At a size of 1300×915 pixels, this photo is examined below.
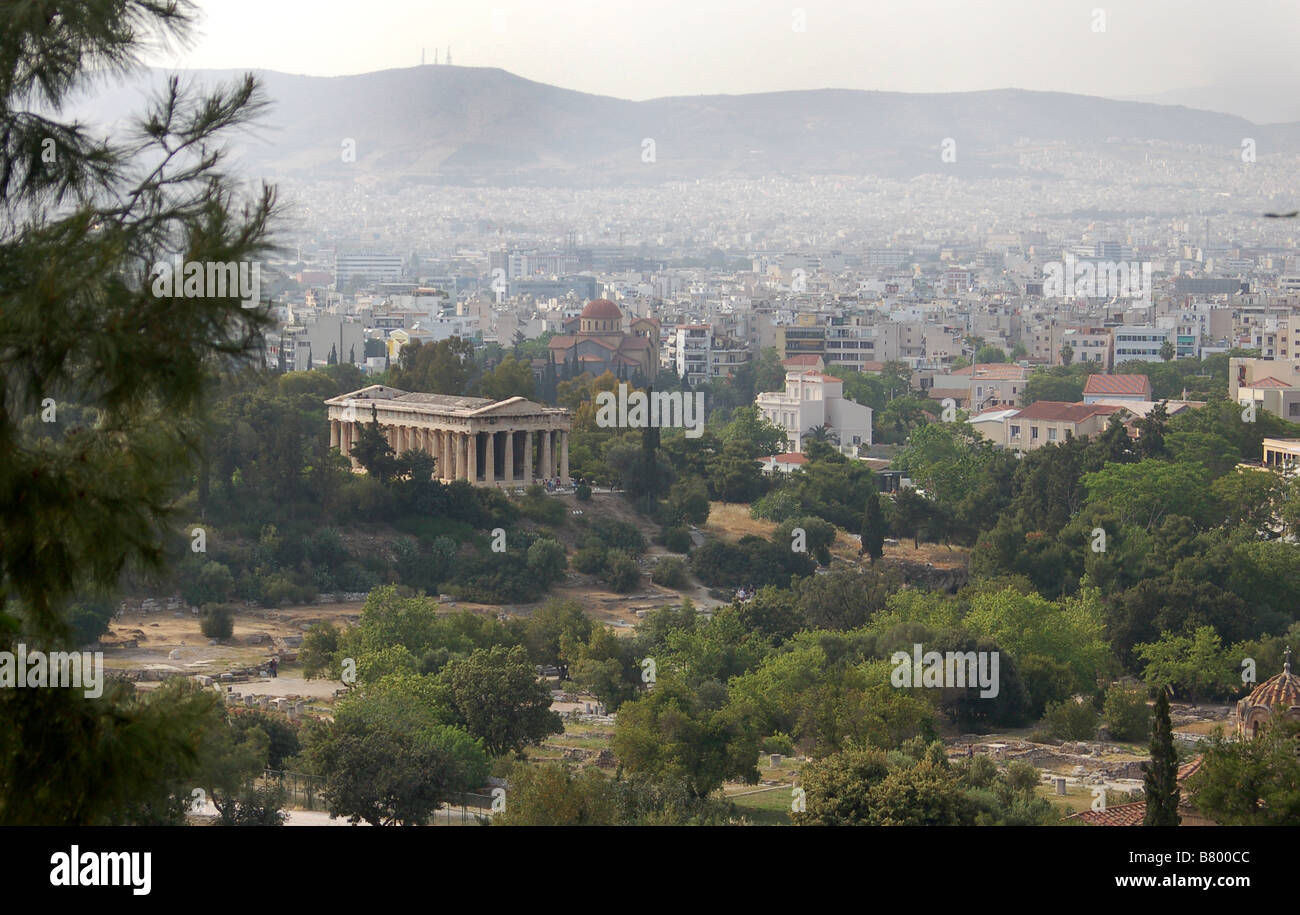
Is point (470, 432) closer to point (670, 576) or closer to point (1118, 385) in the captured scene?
point (670, 576)

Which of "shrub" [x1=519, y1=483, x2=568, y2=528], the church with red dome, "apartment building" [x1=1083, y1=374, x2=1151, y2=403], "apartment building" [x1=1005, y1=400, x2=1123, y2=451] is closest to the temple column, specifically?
"shrub" [x1=519, y1=483, x2=568, y2=528]

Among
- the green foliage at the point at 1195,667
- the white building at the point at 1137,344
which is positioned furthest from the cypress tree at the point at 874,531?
the white building at the point at 1137,344

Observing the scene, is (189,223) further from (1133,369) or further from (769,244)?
(769,244)

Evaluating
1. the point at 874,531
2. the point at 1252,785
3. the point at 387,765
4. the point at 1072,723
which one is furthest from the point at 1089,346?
the point at 1252,785

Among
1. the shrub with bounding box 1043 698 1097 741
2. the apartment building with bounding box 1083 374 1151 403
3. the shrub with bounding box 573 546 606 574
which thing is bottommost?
the shrub with bounding box 1043 698 1097 741

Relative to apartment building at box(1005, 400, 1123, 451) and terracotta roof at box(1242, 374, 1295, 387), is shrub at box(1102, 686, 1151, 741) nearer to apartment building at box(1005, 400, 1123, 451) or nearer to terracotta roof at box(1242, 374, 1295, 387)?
apartment building at box(1005, 400, 1123, 451)
